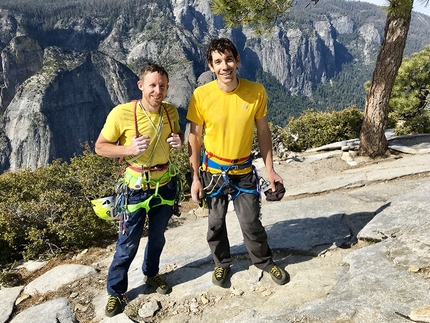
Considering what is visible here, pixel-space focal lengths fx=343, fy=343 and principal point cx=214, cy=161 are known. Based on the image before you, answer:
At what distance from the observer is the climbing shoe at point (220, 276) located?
405 cm

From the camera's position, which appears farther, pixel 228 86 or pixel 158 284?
pixel 158 284

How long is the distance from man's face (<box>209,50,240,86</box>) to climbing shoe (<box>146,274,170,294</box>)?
248cm

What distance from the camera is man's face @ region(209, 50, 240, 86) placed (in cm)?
336

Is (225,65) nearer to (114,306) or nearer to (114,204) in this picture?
(114,204)

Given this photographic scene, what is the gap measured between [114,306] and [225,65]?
2.86 m

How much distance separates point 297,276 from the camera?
403 cm

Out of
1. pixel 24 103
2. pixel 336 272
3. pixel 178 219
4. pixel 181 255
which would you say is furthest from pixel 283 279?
pixel 24 103

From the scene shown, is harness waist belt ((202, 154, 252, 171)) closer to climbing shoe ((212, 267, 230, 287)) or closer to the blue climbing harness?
the blue climbing harness

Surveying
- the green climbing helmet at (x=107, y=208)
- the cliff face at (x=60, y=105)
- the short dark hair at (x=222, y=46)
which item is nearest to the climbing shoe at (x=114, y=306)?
the green climbing helmet at (x=107, y=208)

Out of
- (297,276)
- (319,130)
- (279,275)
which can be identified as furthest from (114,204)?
(319,130)

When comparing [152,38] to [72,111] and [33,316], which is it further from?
[33,316]

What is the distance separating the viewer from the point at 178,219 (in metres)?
7.74

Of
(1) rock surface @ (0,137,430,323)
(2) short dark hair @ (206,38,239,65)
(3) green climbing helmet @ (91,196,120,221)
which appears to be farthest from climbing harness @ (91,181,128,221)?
(2) short dark hair @ (206,38,239,65)

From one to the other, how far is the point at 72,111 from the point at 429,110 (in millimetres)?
98134
